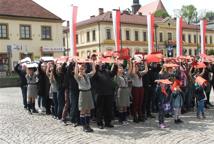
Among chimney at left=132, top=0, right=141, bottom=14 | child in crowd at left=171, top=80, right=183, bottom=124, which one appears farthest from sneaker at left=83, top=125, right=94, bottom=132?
chimney at left=132, top=0, right=141, bottom=14

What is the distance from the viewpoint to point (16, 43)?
44.7 m

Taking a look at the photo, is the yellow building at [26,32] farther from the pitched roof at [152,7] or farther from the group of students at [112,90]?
the pitched roof at [152,7]

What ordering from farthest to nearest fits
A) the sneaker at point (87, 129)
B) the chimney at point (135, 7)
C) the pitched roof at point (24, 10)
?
the chimney at point (135, 7), the pitched roof at point (24, 10), the sneaker at point (87, 129)

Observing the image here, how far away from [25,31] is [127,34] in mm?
28883

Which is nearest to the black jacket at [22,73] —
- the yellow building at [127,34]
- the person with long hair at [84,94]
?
the person with long hair at [84,94]

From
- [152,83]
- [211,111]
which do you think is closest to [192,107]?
[211,111]

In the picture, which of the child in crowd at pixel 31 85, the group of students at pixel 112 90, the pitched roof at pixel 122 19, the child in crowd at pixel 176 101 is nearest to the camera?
the group of students at pixel 112 90

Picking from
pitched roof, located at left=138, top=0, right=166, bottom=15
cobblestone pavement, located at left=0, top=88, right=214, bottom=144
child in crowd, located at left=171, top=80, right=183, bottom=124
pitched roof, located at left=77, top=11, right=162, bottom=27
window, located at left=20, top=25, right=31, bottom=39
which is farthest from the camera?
pitched roof, located at left=138, top=0, right=166, bottom=15

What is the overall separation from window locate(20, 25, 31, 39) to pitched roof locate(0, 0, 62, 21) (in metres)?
1.21

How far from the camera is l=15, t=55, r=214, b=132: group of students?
9.90m

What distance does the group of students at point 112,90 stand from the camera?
9.90 m

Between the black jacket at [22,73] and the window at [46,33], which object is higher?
the window at [46,33]

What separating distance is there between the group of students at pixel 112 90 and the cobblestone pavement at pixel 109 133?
13.5 inches

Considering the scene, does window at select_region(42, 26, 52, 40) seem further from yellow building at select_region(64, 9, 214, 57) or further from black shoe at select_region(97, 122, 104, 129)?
black shoe at select_region(97, 122, 104, 129)
